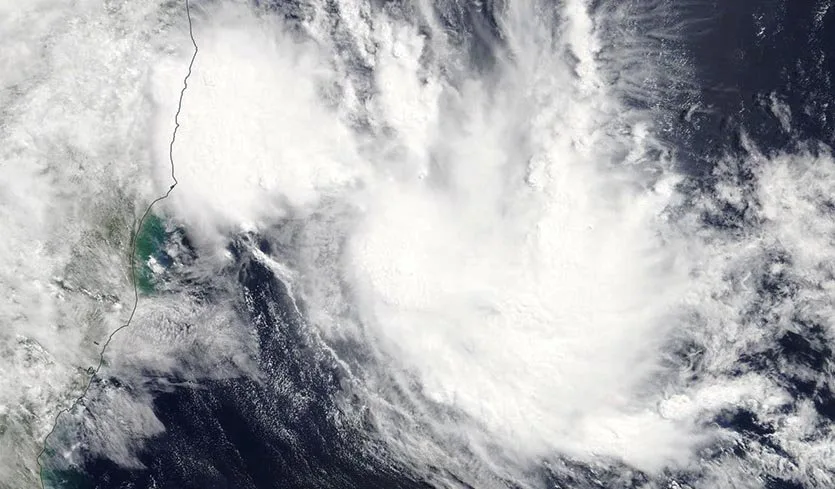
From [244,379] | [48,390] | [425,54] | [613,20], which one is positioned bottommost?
[48,390]

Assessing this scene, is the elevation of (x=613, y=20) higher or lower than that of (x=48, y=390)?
higher

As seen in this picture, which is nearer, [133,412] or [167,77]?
[167,77]

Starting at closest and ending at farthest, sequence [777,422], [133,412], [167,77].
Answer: [777,422] < [167,77] < [133,412]

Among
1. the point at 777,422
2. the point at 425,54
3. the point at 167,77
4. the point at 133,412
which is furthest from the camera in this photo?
the point at 133,412

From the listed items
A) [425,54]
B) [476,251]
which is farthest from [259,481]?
[425,54]

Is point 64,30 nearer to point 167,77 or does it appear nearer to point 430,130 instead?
point 167,77

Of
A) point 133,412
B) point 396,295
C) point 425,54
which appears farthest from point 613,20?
point 133,412

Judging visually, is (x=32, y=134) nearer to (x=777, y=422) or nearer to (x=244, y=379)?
(x=244, y=379)
